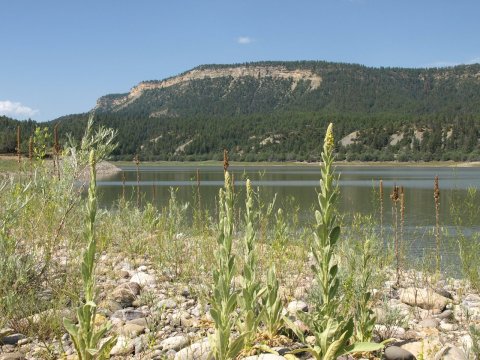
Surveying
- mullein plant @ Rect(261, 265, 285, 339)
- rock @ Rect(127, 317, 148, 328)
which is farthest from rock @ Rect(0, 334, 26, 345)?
mullein plant @ Rect(261, 265, 285, 339)

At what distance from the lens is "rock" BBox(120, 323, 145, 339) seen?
4276 millimetres

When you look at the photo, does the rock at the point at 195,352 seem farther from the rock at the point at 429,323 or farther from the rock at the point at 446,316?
the rock at the point at 446,316

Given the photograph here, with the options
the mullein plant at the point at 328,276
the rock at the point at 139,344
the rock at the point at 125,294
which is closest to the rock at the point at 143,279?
the rock at the point at 125,294

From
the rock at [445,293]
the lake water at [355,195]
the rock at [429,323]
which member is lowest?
the lake water at [355,195]

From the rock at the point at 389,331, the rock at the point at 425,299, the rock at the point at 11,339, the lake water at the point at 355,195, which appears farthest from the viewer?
the lake water at the point at 355,195

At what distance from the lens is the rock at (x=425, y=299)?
564cm

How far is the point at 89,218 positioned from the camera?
3301 mm

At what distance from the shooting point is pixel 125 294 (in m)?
5.29

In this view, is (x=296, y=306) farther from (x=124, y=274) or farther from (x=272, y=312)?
(x=124, y=274)

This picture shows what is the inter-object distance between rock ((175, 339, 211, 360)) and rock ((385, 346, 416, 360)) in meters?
1.53

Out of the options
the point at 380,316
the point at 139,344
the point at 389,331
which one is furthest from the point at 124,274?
the point at 389,331

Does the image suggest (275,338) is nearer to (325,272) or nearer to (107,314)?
(325,272)

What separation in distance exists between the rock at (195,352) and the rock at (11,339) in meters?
1.52

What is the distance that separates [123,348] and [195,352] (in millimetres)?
627
